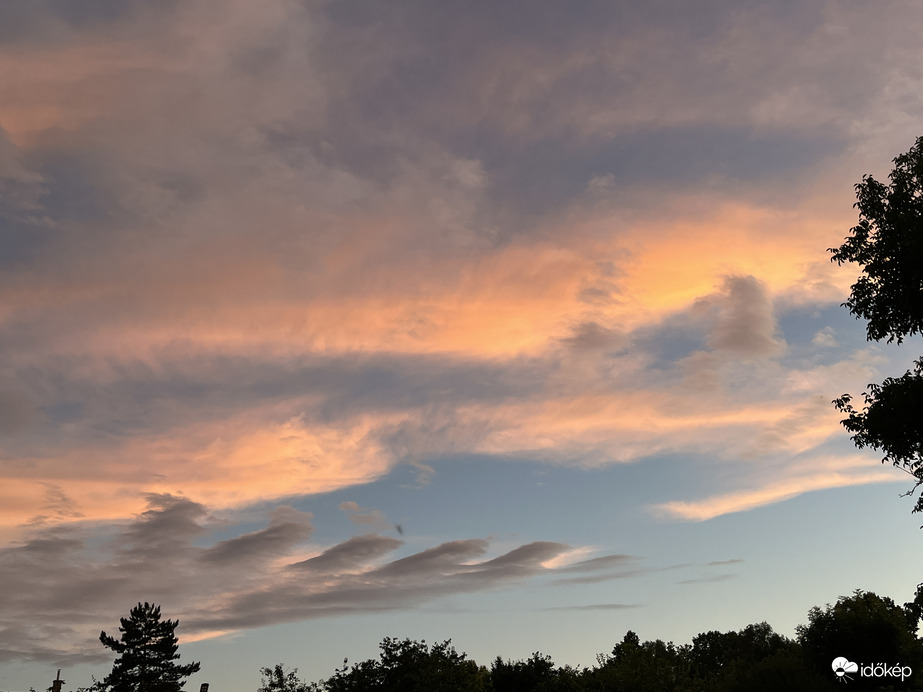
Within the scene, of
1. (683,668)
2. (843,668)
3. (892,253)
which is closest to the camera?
(892,253)

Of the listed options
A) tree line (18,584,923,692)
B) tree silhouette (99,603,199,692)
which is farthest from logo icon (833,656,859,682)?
tree silhouette (99,603,199,692)

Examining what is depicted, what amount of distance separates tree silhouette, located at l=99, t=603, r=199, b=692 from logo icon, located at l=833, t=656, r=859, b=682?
7578 cm

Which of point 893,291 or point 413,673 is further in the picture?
point 413,673

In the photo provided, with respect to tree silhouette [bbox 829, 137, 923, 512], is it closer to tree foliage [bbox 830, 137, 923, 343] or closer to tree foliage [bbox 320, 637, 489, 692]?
tree foliage [bbox 830, 137, 923, 343]

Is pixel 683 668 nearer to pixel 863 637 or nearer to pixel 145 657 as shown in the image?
pixel 863 637

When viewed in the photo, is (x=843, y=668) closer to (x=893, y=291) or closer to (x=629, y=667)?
(x=629, y=667)

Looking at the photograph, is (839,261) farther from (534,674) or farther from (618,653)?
(534,674)

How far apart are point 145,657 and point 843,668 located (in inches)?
3184

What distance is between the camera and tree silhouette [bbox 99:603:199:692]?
90.4 metres

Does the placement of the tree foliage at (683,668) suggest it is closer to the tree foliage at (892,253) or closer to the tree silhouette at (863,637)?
the tree silhouette at (863,637)

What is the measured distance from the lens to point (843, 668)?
2507 inches

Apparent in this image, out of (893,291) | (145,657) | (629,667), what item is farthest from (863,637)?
(145,657)

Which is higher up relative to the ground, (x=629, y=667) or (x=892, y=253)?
(x=892, y=253)

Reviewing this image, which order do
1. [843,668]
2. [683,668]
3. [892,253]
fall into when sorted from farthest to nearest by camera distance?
[683,668] < [843,668] < [892,253]
